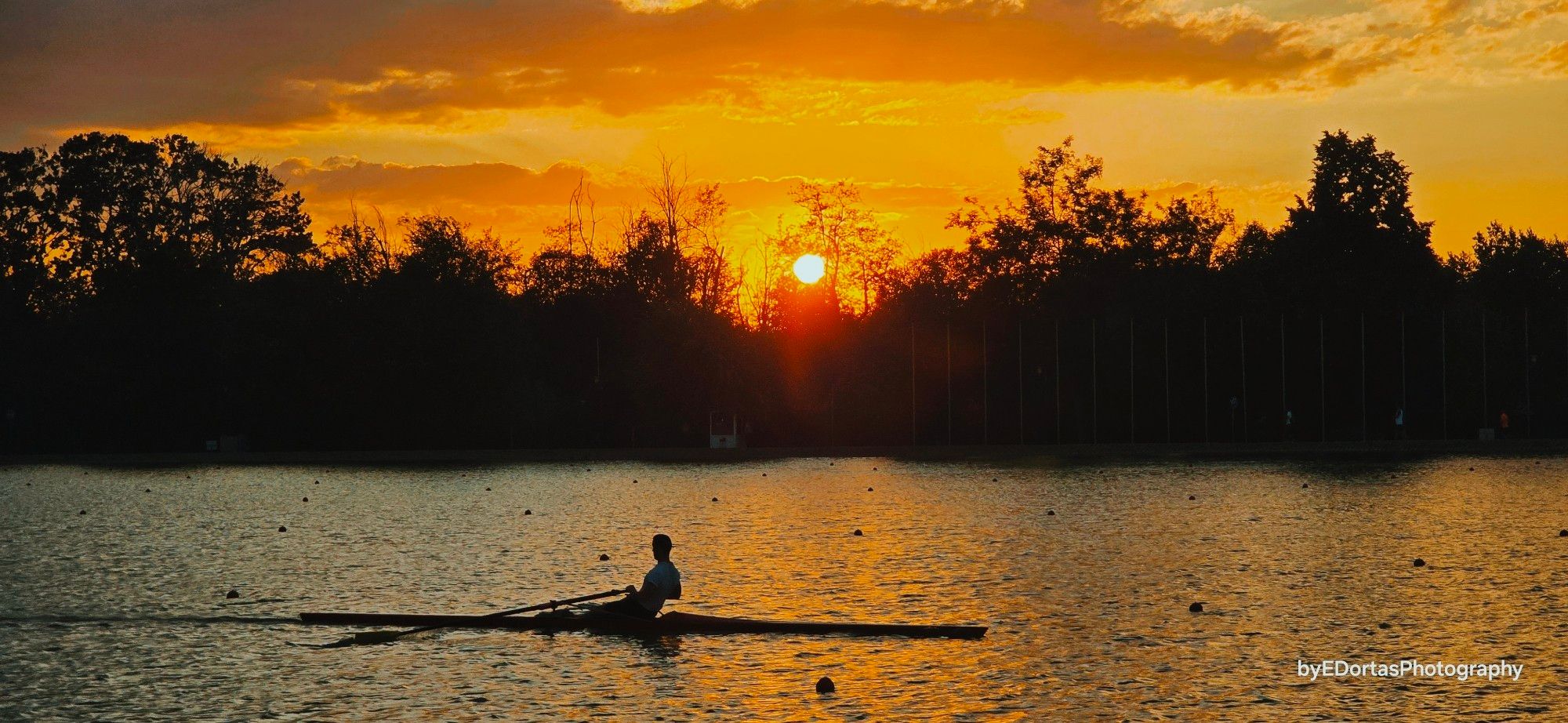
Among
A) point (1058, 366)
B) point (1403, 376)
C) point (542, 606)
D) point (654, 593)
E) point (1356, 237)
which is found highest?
point (1356, 237)

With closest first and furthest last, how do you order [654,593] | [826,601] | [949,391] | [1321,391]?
[654,593] < [826,601] < [1321,391] < [949,391]

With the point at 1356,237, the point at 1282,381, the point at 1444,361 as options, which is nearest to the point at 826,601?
the point at 1282,381

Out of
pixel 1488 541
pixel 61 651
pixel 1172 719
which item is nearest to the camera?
Answer: pixel 1172 719

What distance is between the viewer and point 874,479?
4909cm

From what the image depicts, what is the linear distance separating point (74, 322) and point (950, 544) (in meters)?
81.5

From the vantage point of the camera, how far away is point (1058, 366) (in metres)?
83.8

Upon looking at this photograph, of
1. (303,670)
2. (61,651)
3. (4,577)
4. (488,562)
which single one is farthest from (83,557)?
(303,670)

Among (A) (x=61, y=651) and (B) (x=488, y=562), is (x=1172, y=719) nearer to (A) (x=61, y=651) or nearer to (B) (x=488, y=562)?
(A) (x=61, y=651)

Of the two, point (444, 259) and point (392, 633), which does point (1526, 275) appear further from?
point (392, 633)

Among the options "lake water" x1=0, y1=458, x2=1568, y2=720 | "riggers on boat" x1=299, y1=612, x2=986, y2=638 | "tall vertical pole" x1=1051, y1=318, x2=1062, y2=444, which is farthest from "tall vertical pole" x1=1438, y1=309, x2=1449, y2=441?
Answer: "riggers on boat" x1=299, y1=612, x2=986, y2=638

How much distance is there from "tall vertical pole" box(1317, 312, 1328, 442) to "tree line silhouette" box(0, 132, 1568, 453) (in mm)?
175

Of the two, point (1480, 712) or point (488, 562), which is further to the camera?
point (488, 562)

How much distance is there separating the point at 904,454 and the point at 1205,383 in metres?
18.9

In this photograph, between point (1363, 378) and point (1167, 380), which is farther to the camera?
point (1167, 380)
